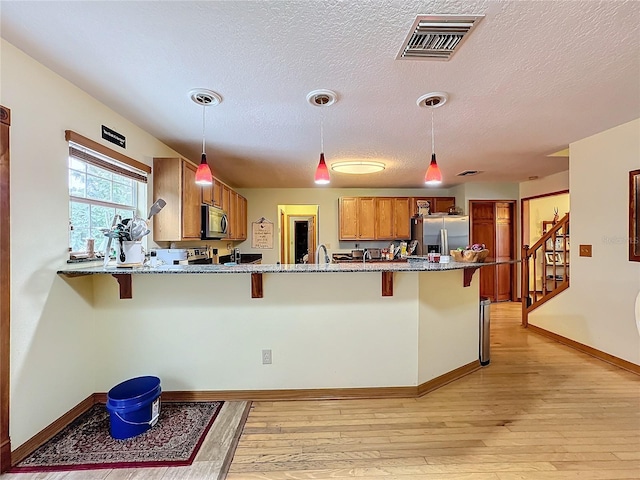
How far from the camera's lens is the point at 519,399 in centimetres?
250

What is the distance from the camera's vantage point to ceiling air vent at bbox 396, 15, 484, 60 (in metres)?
1.51

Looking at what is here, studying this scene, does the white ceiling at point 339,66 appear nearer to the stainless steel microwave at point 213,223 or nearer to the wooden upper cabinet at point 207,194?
the wooden upper cabinet at point 207,194

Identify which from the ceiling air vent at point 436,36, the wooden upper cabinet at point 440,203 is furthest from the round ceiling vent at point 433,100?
the wooden upper cabinet at point 440,203

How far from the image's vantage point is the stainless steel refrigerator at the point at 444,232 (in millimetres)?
5602

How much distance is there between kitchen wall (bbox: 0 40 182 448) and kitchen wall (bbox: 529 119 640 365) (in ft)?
15.4

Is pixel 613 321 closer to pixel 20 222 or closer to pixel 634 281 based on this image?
pixel 634 281

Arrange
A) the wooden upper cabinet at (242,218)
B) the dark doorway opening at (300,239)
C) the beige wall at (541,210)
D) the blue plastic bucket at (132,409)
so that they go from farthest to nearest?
the dark doorway opening at (300,239) < the beige wall at (541,210) < the wooden upper cabinet at (242,218) < the blue plastic bucket at (132,409)

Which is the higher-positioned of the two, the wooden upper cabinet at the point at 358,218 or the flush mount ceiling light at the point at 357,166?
the flush mount ceiling light at the point at 357,166

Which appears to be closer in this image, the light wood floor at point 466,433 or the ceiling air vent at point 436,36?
the ceiling air vent at point 436,36

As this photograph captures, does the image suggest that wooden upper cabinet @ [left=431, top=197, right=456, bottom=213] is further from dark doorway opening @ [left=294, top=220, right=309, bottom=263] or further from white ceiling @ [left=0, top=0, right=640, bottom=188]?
white ceiling @ [left=0, top=0, right=640, bottom=188]

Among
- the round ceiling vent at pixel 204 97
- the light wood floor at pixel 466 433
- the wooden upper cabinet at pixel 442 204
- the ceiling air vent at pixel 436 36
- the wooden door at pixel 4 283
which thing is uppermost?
the ceiling air vent at pixel 436 36

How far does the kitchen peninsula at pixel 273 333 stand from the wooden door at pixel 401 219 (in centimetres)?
362

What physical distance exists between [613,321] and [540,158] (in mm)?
2110

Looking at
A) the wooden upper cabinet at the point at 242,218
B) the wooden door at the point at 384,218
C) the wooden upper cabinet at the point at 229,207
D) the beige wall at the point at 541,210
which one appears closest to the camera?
the wooden upper cabinet at the point at 229,207
